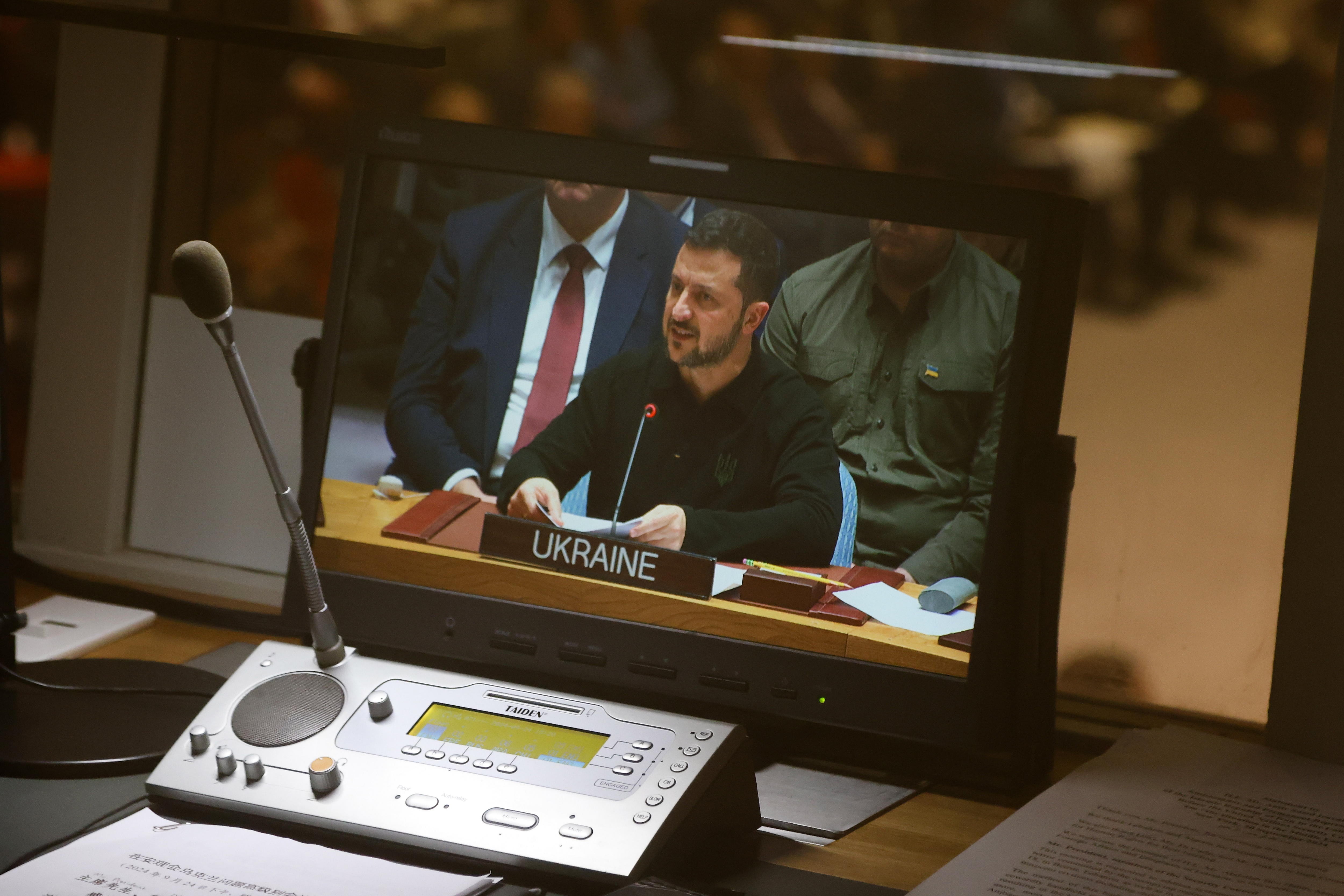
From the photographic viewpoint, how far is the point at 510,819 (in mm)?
682

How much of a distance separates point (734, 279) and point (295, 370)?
1.29 feet

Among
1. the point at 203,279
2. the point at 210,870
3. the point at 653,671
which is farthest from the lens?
the point at 653,671

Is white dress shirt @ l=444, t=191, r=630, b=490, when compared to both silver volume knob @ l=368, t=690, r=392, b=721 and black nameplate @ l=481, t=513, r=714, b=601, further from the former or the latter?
A: silver volume knob @ l=368, t=690, r=392, b=721

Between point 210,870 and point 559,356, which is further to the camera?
point 559,356

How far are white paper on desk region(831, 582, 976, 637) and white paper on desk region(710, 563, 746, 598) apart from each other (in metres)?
0.07

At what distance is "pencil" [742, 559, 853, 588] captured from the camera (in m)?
0.81

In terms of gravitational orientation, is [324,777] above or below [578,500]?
below

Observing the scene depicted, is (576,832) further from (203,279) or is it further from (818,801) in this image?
(203,279)

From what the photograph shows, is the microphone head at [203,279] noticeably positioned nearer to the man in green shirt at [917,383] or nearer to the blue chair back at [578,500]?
the blue chair back at [578,500]

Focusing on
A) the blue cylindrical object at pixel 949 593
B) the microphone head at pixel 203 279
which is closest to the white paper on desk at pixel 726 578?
the blue cylindrical object at pixel 949 593

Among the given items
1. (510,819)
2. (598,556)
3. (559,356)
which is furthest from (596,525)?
(510,819)

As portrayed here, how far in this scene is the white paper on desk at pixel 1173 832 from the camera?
0.64 m

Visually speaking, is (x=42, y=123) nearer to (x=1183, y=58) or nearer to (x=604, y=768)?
(x=604, y=768)

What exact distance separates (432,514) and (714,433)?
22 centimetres
